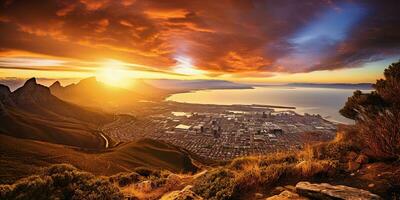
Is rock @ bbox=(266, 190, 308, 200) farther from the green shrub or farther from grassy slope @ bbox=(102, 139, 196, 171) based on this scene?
grassy slope @ bbox=(102, 139, 196, 171)

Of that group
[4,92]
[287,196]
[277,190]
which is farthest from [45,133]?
[287,196]

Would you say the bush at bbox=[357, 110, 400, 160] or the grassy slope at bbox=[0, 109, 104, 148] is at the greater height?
the bush at bbox=[357, 110, 400, 160]

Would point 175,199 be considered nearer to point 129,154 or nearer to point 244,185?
point 244,185

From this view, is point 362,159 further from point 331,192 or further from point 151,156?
point 151,156

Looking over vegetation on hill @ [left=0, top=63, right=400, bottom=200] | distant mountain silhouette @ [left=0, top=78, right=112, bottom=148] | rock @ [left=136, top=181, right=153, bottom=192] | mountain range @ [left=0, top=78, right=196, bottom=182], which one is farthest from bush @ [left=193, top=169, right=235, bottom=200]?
distant mountain silhouette @ [left=0, top=78, right=112, bottom=148]

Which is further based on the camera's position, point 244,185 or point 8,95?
point 8,95

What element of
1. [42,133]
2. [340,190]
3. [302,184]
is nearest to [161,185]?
[302,184]

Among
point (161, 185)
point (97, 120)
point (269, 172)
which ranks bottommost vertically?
point (97, 120)
